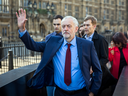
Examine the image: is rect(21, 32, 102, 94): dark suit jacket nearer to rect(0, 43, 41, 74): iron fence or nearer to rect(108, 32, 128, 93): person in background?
rect(108, 32, 128, 93): person in background

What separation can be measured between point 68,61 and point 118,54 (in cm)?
198

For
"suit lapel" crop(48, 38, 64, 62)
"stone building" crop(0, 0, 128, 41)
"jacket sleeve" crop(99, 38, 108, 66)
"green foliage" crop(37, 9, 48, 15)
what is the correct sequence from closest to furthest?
"suit lapel" crop(48, 38, 64, 62), "jacket sleeve" crop(99, 38, 108, 66), "stone building" crop(0, 0, 128, 41), "green foliage" crop(37, 9, 48, 15)

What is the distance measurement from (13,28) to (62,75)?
23.6m

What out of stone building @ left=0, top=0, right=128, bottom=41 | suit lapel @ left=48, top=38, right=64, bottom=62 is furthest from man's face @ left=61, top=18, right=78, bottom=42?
stone building @ left=0, top=0, right=128, bottom=41

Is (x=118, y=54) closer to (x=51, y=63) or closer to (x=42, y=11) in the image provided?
(x=51, y=63)

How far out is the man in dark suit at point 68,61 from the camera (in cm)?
225

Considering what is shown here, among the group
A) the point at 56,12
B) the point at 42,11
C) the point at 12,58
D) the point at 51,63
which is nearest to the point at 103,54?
the point at 51,63

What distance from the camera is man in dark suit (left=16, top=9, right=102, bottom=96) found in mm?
2248

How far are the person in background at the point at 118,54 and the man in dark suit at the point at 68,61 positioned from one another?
1.59 m

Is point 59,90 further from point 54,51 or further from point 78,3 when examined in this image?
point 78,3

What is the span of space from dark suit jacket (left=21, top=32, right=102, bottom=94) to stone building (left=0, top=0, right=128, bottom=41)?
811 inches

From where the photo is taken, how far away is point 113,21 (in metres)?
38.8

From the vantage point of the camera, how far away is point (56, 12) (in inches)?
1187

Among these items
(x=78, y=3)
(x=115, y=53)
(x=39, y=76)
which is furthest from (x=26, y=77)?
(x=78, y=3)
